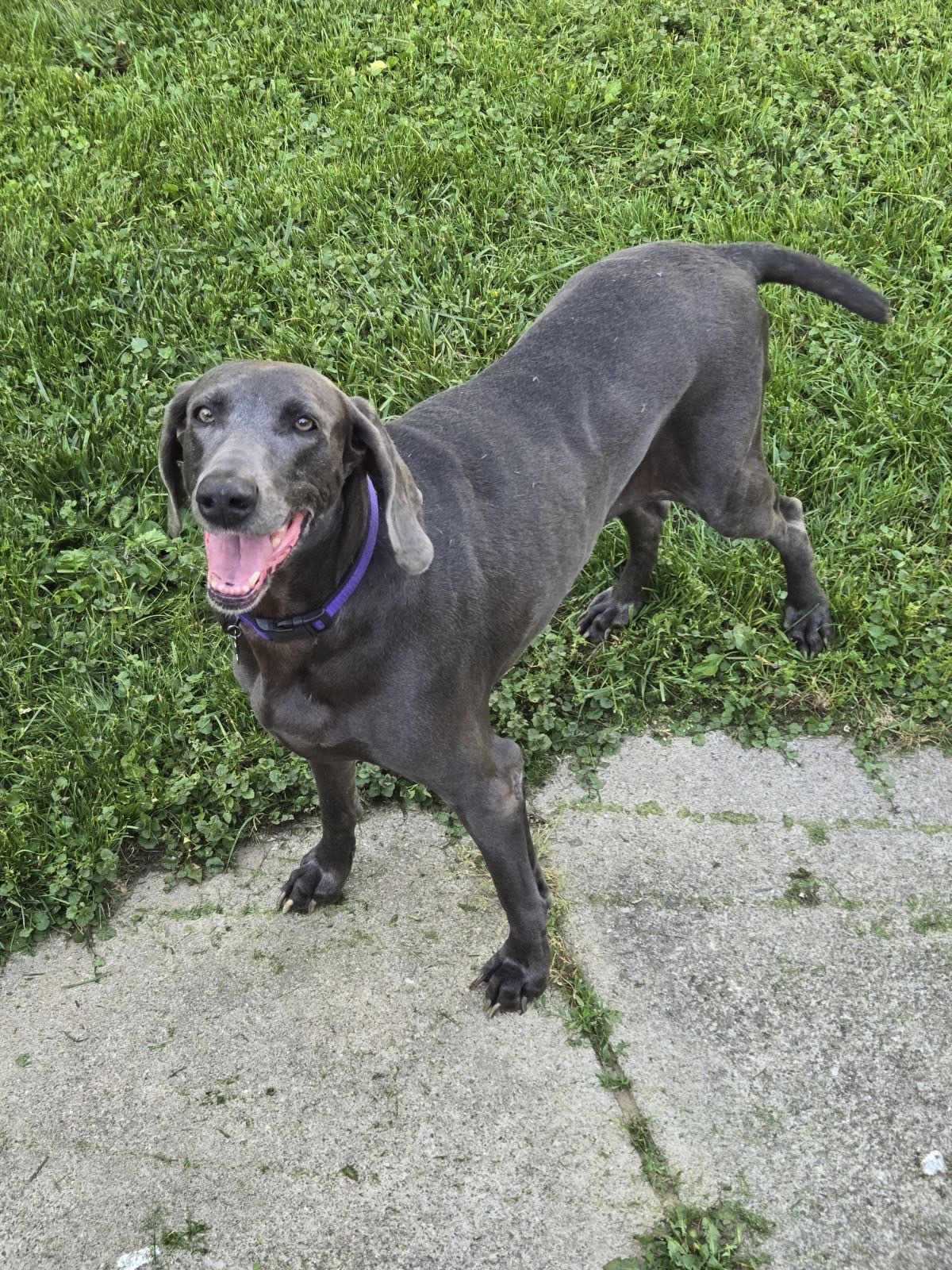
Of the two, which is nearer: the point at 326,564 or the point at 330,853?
the point at 326,564

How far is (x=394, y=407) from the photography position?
4527 mm

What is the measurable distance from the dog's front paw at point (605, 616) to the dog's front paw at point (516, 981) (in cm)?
130

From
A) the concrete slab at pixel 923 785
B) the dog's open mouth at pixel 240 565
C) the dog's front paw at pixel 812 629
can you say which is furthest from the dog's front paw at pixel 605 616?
the dog's open mouth at pixel 240 565

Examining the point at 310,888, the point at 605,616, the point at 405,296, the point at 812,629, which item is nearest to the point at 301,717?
the point at 310,888

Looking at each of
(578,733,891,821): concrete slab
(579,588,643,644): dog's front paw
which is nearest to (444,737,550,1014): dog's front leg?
(578,733,891,821): concrete slab

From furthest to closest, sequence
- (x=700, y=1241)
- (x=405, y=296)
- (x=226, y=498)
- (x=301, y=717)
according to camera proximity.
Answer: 1. (x=405, y=296)
2. (x=301, y=717)
3. (x=700, y=1241)
4. (x=226, y=498)

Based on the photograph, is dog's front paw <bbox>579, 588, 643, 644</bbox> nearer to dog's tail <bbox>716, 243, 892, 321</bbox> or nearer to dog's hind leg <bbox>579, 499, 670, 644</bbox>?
dog's hind leg <bbox>579, 499, 670, 644</bbox>

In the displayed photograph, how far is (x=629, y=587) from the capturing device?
13.2 feet

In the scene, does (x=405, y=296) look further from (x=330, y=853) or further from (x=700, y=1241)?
(x=700, y=1241)

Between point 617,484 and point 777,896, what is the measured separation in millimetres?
1187

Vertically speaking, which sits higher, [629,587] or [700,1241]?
[629,587]

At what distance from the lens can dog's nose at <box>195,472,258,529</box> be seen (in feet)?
7.41

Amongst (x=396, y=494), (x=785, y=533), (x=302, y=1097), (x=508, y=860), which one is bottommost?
(x=302, y=1097)

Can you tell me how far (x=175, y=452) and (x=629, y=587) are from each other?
5.81 feet
